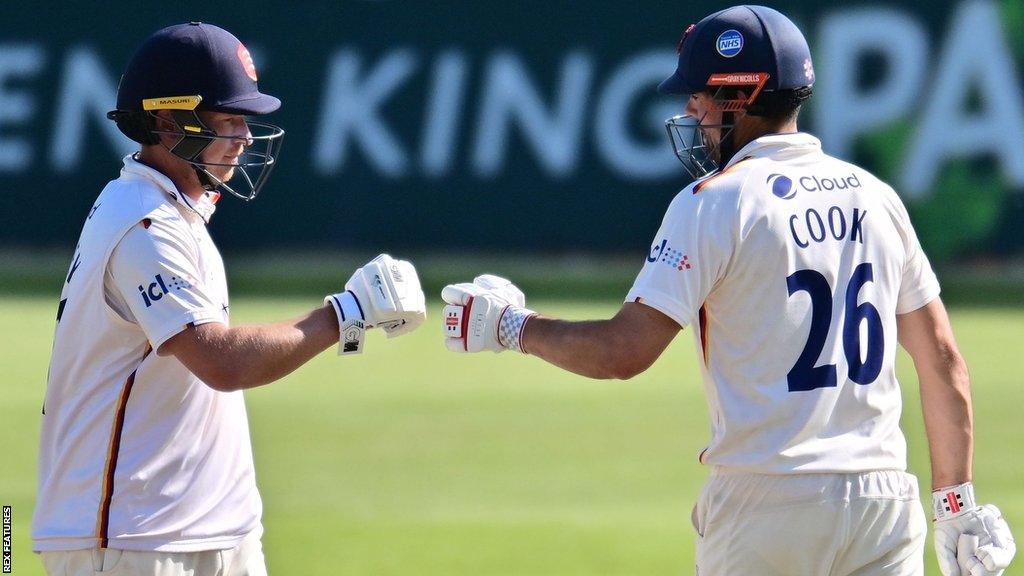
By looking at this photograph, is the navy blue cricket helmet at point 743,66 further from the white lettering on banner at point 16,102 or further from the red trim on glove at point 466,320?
the white lettering on banner at point 16,102

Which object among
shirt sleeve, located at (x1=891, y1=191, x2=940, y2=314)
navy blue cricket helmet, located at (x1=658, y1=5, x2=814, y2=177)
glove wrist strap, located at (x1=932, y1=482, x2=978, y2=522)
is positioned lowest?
glove wrist strap, located at (x1=932, y1=482, x2=978, y2=522)

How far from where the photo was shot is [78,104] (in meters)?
20.0

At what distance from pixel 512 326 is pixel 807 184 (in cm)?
99

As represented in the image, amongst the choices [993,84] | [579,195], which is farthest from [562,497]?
[993,84]

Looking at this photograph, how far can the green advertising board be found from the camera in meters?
19.8

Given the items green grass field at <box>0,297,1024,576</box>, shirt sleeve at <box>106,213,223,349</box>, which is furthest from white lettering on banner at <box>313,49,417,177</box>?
shirt sleeve at <box>106,213,223,349</box>

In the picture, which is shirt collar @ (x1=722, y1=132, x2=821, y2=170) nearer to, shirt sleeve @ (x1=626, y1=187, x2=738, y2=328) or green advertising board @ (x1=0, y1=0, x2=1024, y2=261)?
shirt sleeve @ (x1=626, y1=187, x2=738, y2=328)

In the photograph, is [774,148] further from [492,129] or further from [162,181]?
[492,129]

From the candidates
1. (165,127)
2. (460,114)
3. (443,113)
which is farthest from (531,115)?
(165,127)

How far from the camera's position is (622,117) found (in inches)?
788

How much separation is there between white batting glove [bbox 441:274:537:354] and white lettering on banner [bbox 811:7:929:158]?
15.6 meters

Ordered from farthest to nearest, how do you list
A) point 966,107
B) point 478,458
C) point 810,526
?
point 966,107
point 478,458
point 810,526

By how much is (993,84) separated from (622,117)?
4719 millimetres

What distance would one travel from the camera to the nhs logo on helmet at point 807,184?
14.4 feet
